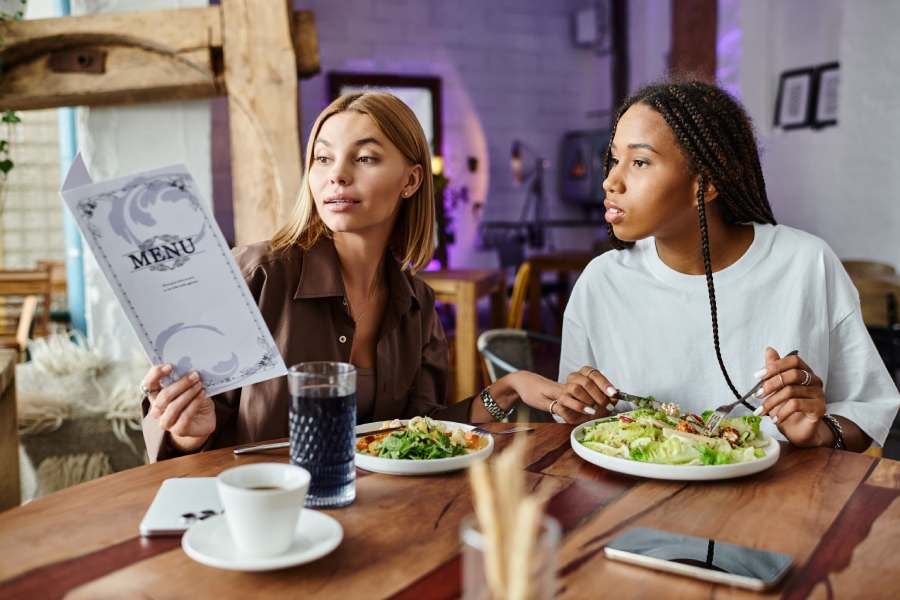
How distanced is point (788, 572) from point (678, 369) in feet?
2.91

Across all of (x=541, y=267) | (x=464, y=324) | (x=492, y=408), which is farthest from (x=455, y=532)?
(x=541, y=267)

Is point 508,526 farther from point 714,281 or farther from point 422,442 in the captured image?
point 714,281

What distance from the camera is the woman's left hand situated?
1.41 metres

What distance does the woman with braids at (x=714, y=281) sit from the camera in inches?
66.1

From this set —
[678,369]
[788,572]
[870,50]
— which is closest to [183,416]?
[788,572]

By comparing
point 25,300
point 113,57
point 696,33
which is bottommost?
point 25,300

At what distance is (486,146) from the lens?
9312mm

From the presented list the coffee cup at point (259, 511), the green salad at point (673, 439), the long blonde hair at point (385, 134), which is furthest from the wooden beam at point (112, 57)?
the coffee cup at point (259, 511)

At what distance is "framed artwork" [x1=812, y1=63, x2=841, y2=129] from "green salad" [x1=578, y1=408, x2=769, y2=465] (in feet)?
18.9

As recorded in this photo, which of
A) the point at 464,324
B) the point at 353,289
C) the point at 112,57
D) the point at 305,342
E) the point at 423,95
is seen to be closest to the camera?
the point at 305,342

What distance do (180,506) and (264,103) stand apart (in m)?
2.20

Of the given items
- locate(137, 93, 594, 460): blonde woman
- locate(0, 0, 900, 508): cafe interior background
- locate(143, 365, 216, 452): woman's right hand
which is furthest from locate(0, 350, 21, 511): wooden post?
locate(143, 365, 216, 452): woman's right hand

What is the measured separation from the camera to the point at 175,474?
1268mm

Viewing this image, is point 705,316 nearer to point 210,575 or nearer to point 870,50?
point 210,575
